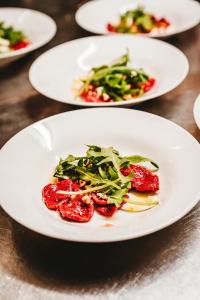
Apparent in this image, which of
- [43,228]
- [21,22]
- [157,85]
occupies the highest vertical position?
[43,228]

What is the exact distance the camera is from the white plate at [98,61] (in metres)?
1.62

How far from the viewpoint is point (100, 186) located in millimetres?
1129

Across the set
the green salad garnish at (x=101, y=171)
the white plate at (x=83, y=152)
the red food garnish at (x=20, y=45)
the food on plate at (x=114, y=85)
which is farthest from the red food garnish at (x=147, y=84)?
the red food garnish at (x=20, y=45)

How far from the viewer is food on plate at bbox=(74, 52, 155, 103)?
1597 mm

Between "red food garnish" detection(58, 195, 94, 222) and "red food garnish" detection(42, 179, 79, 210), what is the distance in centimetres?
2

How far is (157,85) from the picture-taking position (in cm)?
164

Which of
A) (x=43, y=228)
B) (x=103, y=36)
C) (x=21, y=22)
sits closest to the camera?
(x=43, y=228)

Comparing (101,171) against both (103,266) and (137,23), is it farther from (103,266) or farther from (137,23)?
(137,23)

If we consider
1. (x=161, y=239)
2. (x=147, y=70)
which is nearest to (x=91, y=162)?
(x=161, y=239)

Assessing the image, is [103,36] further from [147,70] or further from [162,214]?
[162,214]

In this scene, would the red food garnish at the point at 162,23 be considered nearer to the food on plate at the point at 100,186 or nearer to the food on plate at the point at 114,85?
the food on plate at the point at 114,85

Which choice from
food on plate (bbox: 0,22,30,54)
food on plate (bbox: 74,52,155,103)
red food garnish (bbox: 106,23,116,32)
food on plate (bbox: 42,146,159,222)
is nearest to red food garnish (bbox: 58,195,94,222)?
food on plate (bbox: 42,146,159,222)

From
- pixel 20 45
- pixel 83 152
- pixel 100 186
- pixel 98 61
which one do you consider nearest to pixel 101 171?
pixel 100 186

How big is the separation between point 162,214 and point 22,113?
0.82 m
